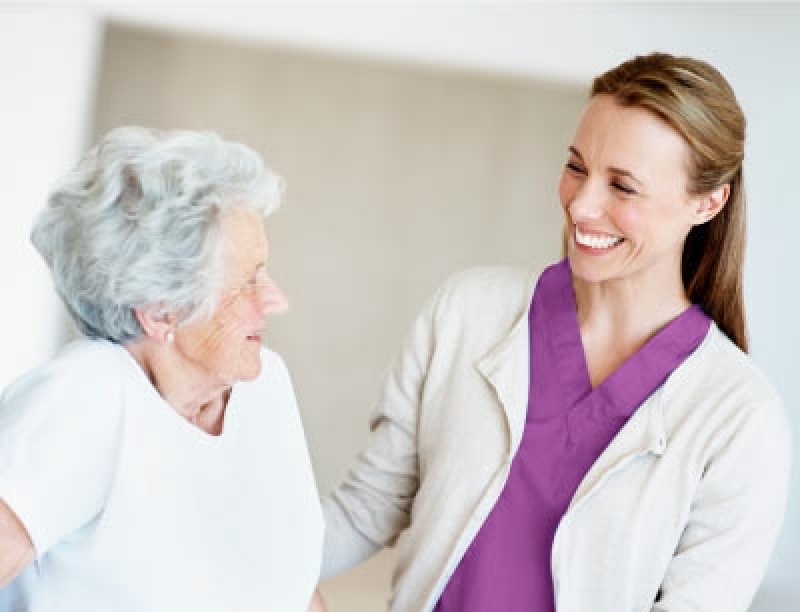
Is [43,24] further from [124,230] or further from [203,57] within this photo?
[124,230]

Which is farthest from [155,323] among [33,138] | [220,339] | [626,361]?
[33,138]

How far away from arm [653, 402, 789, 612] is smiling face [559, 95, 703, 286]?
0.26 metres

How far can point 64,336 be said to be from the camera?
323 centimetres

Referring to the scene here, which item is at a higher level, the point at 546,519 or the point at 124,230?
the point at 124,230

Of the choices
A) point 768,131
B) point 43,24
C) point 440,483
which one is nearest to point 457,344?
point 440,483

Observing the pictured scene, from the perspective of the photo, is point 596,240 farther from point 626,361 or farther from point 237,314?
point 237,314

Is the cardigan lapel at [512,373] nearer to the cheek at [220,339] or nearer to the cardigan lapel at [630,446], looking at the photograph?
the cardigan lapel at [630,446]

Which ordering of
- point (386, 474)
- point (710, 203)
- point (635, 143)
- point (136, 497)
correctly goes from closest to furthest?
point (136, 497) → point (635, 143) → point (710, 203) → point (386, 474)

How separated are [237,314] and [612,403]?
1.78 ft

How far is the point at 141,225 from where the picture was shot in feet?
4.30

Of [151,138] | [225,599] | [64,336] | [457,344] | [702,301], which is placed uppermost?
[151,138]

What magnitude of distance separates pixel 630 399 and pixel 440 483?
27 centimetres

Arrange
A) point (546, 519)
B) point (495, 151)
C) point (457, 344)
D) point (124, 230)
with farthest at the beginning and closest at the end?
1. point (495, 151)
2. point (457, 344)
3. point (546, 519)
4. point (124, 230)

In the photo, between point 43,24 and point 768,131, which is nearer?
point 768,131
